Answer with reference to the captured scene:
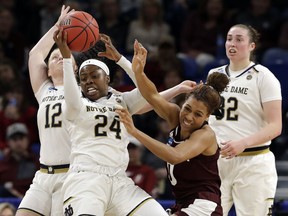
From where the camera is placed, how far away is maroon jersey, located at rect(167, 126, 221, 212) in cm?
666

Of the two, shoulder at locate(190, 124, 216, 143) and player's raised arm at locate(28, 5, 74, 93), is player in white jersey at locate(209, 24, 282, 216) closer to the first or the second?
shoulder at locate(190, 124, 216, 143)

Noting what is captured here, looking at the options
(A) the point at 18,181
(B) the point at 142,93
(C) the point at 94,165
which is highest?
(B) the point at 142,93

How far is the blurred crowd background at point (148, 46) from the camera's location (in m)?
10.6

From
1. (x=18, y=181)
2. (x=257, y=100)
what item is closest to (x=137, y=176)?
(x=18, y=181)

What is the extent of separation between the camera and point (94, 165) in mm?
6668

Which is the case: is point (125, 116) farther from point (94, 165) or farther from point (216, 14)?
point (216, 14)

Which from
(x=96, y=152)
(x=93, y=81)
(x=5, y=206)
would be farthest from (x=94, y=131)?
(x=5, y=206)

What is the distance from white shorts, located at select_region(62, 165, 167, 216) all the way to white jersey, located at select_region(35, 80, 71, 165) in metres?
0.42

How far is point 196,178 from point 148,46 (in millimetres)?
6184

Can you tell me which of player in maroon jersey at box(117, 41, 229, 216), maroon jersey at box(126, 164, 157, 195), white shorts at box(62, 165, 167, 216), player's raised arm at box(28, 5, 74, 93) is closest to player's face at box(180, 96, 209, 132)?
player in maroon jersey at box(117, 41, 229, 216)

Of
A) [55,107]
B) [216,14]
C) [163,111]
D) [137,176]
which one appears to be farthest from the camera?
[216,14]

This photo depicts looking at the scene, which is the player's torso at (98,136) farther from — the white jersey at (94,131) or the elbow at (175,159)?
the elbow at (175,159)

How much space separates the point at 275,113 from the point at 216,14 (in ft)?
16.6

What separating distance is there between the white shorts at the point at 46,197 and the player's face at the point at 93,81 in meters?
0.72
